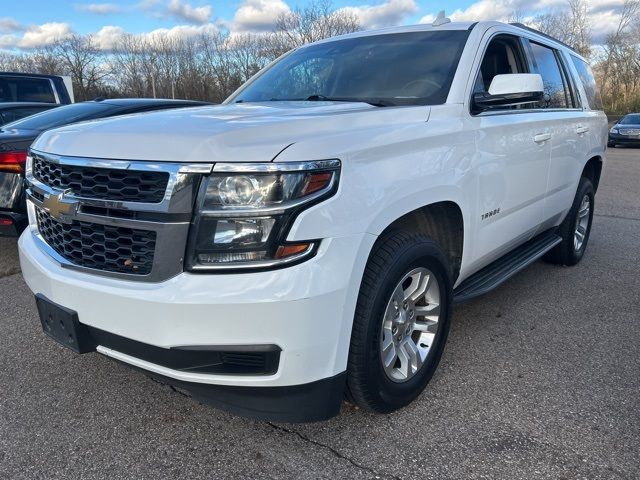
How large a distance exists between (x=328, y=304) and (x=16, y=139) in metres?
3.97

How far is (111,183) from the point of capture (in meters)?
2.09

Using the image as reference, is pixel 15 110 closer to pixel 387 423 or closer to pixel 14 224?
pixel 14 224

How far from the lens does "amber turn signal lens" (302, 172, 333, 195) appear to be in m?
1.93

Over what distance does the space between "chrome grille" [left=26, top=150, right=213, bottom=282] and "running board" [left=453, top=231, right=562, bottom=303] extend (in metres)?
1.67

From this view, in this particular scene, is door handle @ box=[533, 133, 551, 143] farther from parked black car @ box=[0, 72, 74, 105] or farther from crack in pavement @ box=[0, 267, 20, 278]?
parked black car @ box=[0, 72, 74, 105]

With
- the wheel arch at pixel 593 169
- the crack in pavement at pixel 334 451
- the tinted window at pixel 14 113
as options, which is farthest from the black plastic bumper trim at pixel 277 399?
the tinted window at pixel 14 113

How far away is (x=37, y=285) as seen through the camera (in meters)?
2.49

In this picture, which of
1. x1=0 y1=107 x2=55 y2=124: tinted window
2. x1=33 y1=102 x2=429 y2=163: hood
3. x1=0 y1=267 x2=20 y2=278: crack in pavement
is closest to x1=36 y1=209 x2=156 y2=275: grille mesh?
x1=33 y1=102 x2=429 y2=163: hood

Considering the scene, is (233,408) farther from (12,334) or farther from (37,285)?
(12,334)

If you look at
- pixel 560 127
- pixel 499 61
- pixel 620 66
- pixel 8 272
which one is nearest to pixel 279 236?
pixel 499 61

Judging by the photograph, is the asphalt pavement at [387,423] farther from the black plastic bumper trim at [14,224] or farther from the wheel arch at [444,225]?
the black plastic bumper trim at [14,224]

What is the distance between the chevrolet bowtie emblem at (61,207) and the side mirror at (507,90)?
6.93ft

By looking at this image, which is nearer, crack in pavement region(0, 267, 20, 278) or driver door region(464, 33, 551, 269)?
driver door region(464, 33, 551, 269)

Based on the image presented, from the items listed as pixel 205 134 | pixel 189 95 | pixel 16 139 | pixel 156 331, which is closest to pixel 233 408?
pixel 156 331
